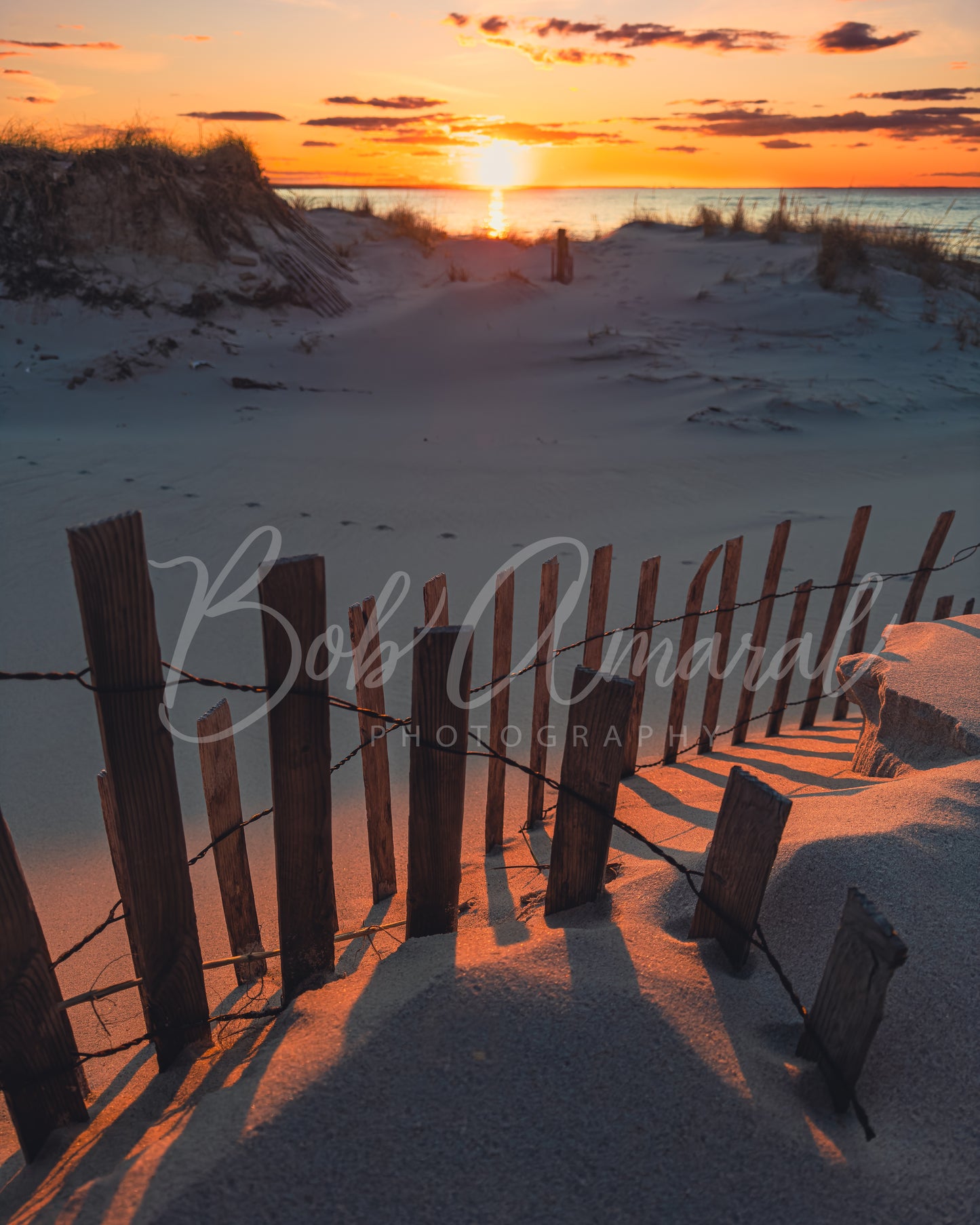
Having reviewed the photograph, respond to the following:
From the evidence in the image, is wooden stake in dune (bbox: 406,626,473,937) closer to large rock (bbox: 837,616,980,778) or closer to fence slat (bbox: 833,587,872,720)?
large rock (bbox: 837,616,980,778)

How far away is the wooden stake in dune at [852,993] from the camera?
1371 mm

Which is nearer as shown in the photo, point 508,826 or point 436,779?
point 436,779

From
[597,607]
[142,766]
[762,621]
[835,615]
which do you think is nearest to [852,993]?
[142,766]

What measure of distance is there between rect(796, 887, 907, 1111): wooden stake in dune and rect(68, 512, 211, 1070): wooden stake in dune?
1.32 metres

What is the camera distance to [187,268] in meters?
12.1

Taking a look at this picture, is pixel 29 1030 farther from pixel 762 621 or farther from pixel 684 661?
pixel 762 621

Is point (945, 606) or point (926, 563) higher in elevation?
point (926, 563)

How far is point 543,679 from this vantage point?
317 cm

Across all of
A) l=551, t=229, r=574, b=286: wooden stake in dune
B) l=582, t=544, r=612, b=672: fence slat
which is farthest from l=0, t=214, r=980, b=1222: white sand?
l=551, t=229, r=574, b=286: wooden stake in dune

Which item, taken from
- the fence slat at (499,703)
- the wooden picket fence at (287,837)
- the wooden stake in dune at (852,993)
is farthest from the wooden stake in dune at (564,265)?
the wooden stake in dune at (852,993)

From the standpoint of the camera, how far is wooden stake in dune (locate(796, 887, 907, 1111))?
4.50 feet

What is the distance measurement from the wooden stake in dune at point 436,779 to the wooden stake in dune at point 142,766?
528 mm

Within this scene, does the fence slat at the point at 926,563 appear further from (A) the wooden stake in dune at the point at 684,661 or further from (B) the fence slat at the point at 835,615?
(A) the wooden stake in dune at the point at 684,661

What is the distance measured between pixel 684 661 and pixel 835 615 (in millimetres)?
1083
